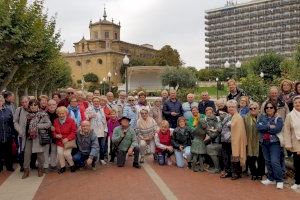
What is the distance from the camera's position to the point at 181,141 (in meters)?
11.1

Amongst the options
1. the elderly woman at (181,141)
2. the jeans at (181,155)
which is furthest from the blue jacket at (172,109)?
the jeans at (181,155)

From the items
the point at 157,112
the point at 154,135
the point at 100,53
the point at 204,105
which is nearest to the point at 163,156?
the point at 154,135

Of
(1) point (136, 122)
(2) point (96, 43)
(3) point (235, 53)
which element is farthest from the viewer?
(3) point (235, 53)

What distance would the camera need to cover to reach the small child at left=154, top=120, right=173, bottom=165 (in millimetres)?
11141

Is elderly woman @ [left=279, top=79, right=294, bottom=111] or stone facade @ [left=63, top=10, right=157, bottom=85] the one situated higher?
stone facade @ [left=63, top=10, right=157, bottom=85]

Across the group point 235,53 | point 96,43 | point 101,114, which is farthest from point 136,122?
point 235,53

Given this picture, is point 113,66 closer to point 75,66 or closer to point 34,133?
point 75,66

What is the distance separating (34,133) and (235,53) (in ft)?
427

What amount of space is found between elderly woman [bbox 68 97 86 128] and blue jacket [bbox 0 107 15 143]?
4.65 ft

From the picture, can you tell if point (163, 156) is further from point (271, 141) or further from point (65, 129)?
point (271, 141)

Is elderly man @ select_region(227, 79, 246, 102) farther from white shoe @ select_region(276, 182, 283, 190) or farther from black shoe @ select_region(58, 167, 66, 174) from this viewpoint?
black shoe @ select_region(58, 167, 66, 174)

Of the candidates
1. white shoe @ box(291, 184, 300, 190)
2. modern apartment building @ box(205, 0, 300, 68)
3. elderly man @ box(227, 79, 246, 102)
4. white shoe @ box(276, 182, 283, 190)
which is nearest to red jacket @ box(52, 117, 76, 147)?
elderly man @ box(227, 79, 246, 102)

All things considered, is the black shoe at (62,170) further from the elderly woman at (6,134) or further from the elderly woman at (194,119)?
the elderly woman at (194,119)

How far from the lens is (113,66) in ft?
331
